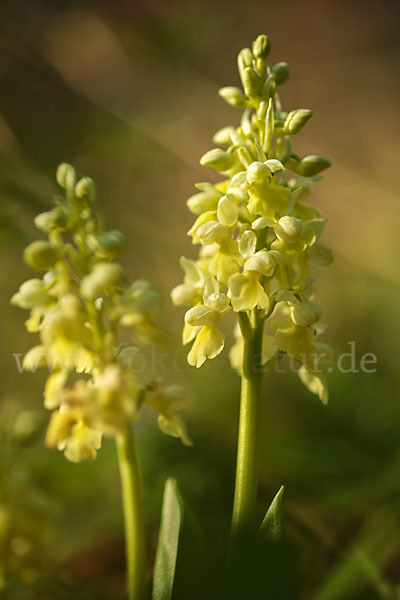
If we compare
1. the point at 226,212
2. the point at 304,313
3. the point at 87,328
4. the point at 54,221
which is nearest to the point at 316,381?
the point at 304,313

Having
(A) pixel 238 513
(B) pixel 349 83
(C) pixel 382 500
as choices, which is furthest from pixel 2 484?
(B) pixel 349 83

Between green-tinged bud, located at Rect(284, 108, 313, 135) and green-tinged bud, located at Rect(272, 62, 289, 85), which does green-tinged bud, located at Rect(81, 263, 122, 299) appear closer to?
green-tinged bud, located at Rect(284, 108, 313, 135)

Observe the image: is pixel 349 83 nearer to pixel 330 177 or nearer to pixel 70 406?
pixel 330 177

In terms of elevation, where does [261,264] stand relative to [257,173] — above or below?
below

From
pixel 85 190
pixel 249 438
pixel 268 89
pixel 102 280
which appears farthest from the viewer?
pixel 268 89

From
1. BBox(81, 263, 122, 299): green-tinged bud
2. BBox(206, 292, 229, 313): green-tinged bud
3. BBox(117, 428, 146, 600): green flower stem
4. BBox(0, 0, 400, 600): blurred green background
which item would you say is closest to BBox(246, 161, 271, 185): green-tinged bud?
BBox(206, 292, 229, 313): green-tinged bud

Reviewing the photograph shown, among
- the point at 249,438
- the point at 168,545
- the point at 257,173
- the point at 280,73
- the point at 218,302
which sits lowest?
the point at 168,545

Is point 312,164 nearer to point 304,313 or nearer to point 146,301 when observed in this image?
point 304,313

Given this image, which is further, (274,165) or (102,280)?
(274,165)
